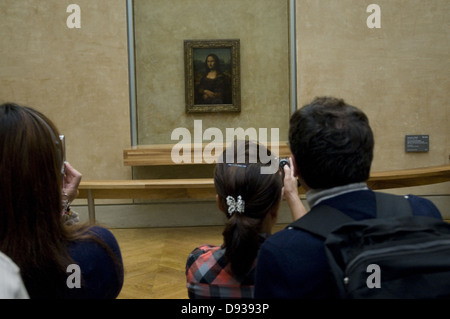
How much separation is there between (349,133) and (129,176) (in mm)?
7209

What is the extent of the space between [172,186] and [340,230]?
19.5ft

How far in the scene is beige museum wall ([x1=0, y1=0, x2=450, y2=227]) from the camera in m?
8.33

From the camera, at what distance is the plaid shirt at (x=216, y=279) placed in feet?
7.37

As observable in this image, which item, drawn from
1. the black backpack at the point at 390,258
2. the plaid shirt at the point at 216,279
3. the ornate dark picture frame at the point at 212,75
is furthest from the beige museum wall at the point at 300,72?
the black backpack at the point at 390,258

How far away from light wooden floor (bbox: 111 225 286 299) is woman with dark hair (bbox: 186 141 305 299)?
2.55 metres

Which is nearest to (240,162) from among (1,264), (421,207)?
(421,207)

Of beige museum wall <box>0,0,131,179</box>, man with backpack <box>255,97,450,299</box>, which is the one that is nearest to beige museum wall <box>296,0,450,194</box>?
beige museum wall <box>0,0,131,179</box>

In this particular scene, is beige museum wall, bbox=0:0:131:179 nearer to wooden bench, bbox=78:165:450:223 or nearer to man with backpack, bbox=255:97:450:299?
wooden bench, bbox=78:165:450:223

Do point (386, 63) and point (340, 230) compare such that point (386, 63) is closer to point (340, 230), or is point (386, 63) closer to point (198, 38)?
point (198, 38)
